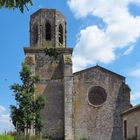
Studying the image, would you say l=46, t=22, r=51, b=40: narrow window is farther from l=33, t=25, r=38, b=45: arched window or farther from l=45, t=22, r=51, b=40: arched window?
l=33, t=25, r=38, b=45: arched window

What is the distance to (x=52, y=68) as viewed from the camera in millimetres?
38688

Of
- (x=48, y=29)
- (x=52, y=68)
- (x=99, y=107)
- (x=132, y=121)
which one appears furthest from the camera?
(x=99, y=107)

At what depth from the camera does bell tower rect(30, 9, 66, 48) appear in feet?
123

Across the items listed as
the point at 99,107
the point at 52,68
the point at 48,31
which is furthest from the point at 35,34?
the point at 99,107

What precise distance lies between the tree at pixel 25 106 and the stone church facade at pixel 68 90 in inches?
237

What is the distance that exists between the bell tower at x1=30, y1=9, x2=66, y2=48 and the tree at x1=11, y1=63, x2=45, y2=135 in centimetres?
680

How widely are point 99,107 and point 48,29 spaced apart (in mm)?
8604

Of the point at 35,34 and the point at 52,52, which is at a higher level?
the point at 35,34

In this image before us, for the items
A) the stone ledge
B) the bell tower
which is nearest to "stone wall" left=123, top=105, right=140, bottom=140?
the stone ledge

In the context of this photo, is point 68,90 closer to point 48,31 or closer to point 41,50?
point 41,50

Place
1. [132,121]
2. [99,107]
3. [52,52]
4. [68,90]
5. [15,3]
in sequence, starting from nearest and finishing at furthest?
1. [15,3]
2. [132,121]
3. [68,90]
4. [52,52]
5. [99,107]

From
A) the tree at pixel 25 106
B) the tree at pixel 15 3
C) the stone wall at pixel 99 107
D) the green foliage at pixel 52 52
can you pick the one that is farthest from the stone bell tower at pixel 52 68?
the tree at pixel 15 3

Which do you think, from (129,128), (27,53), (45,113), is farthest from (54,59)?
(129,128)

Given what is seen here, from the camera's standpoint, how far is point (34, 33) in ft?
125
